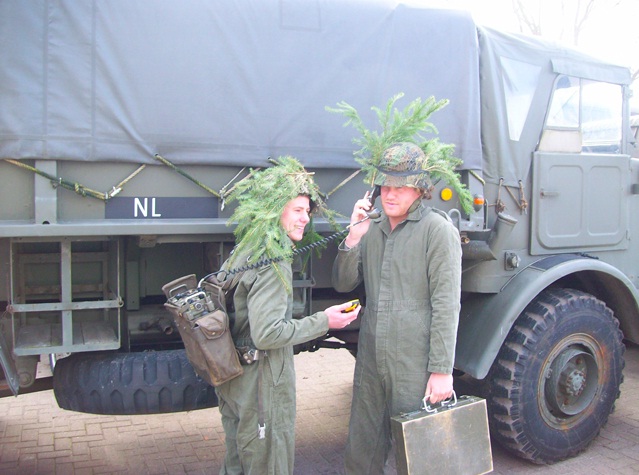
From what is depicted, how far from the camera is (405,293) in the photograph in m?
3.23

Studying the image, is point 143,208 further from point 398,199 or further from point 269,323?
point 398,199

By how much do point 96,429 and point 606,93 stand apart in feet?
14.8

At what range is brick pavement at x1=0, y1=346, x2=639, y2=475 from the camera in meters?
4.31

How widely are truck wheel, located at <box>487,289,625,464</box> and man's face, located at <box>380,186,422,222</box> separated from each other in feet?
4.67

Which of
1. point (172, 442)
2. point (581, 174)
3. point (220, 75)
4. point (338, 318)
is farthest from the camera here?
point (172, 442)

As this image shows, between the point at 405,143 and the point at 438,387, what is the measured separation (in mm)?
1203

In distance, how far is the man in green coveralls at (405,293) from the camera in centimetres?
312

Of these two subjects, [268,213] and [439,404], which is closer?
[268,213]

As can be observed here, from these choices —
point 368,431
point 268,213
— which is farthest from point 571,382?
point 268,213

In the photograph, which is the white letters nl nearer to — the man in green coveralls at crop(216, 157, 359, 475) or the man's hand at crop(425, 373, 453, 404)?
the man in green coveralls at crop(216, 157, 359, 475)

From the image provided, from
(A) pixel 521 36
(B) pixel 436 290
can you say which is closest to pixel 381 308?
(B) pixel 436 290

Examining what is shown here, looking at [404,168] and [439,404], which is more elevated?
[404,168]

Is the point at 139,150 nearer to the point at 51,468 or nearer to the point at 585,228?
the point at 51,468

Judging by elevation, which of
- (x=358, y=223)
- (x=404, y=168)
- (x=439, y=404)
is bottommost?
(x=439, y=404)
